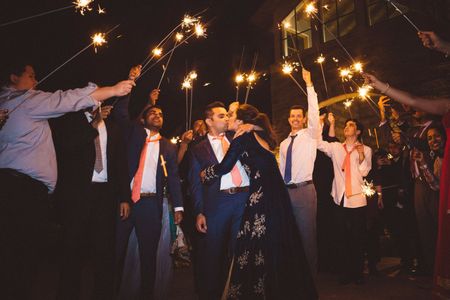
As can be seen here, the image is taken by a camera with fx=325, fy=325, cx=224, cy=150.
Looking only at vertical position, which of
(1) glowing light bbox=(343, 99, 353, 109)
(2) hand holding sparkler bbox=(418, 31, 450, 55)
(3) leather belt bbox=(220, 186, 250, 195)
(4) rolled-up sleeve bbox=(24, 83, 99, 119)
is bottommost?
(3) leather belt bbox=(220, 186, 250, 195)

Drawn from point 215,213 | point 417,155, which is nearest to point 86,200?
point 215,213

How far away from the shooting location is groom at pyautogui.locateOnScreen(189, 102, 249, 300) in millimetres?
3309

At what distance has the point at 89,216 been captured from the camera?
333cm

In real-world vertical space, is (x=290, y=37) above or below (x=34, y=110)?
above

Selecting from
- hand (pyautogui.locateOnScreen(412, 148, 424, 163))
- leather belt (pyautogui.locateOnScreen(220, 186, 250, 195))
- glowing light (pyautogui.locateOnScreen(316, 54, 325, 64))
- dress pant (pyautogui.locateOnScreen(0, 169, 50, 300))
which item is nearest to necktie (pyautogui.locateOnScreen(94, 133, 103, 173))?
dress pant (pyautogui.locateOnScreen(0, 169, 50, 300))

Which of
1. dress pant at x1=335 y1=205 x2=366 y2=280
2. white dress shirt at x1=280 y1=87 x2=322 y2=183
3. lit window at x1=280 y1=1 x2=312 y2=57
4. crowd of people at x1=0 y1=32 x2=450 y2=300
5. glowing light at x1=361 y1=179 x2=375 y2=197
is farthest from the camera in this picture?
lit window at x1=280 y1=1 x2=312 y2=57

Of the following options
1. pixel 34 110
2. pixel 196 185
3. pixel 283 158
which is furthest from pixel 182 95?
pixel 34 110

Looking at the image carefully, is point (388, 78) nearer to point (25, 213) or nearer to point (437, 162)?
point (437, 162)

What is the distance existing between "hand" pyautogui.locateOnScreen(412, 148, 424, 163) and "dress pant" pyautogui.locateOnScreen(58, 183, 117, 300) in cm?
479

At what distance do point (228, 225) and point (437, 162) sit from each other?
376cm

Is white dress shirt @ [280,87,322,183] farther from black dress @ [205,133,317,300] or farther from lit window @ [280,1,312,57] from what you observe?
lit window @ [280,1,312,57]

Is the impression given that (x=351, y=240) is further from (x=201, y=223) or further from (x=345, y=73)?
(x=345, y=73)

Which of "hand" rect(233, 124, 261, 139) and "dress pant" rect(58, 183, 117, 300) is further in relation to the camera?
"hand" rect(233, 124, 261, 139)

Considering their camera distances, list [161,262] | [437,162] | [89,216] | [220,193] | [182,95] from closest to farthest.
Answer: [89,216] < [220,193] < [161,262] < [437,162] < [182,95]
